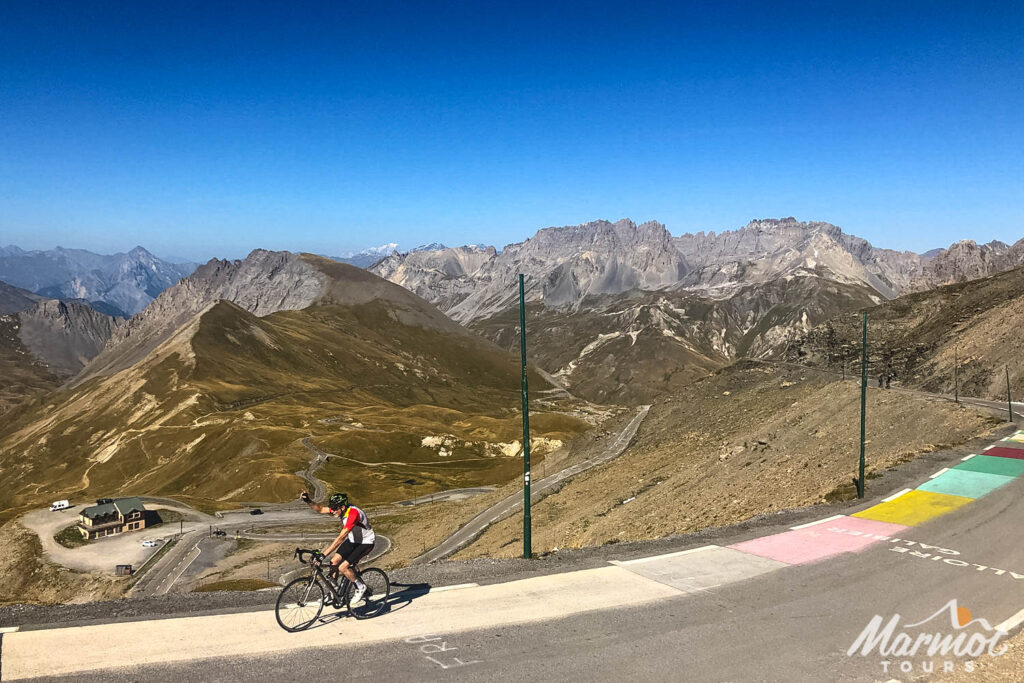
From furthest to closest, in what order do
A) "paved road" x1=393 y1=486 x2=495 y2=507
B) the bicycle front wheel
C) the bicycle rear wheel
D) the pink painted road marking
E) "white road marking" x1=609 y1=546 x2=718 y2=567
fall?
"paved road" x1=393 y1=486 x2=495 y2=507 < the pink painted road marking < "white road marking" x1=609 y1=546 x2=718 y2=567 < the bicycle rear wheel < the bicycle front wheel

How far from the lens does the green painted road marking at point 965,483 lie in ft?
88.6

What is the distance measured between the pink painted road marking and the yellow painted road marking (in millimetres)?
918

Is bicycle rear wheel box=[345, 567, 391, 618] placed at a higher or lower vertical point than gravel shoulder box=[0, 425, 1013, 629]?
higher

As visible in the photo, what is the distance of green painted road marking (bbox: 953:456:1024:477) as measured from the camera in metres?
30.3

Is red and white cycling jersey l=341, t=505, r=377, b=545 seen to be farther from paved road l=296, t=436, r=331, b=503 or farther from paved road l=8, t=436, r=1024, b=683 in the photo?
paved road l=296, t=436, r=331, b=503

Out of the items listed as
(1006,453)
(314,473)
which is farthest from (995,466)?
(314,473)

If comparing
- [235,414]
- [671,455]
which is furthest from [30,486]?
[671,455]

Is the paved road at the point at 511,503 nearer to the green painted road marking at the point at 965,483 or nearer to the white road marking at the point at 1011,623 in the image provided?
the green painted road marking at the point at 965,483

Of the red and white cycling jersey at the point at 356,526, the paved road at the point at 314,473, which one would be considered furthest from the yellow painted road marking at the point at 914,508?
the paved road at the point at 314,473

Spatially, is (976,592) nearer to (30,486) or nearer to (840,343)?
(840,343)

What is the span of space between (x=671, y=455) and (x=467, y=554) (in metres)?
23.3

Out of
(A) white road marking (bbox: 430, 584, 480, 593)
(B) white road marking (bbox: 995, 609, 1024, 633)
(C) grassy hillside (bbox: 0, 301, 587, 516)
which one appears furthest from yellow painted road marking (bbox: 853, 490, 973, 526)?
(C) grassy hillside (bbox: 0, 301, 587, 516)

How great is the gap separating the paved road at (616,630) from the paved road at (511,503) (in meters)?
40.7

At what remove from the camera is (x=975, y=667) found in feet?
42.9
